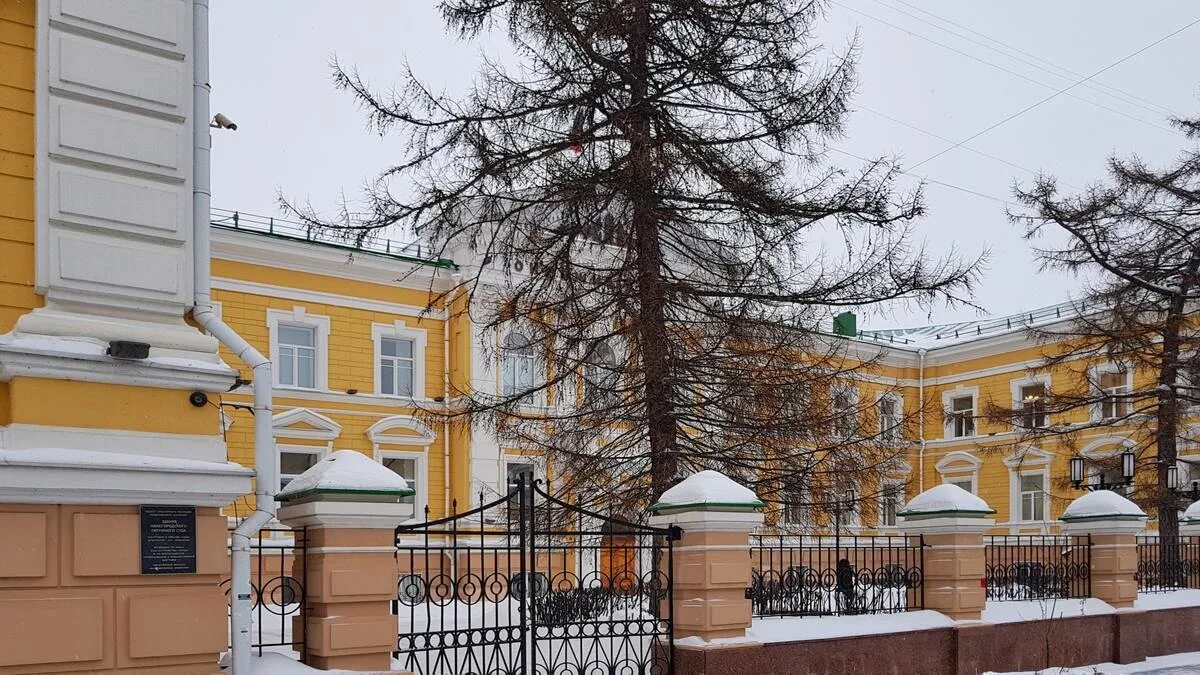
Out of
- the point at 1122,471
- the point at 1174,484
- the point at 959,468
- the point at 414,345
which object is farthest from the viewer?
the point at 959,468

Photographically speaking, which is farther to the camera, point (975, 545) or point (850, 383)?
point (850, 383)

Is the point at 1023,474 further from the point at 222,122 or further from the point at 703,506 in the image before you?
the point at 222,122

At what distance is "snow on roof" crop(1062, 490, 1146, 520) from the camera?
46.2ft

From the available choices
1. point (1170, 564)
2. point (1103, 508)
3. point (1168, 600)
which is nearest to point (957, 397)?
point (1170, 564)

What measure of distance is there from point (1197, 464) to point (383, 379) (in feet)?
67.9

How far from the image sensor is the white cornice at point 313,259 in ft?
77.8

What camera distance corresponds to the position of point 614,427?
1406cm

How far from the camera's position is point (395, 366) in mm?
26531

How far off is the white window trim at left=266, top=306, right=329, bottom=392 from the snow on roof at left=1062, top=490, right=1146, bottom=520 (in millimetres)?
16237

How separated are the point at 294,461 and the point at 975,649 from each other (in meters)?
16.8

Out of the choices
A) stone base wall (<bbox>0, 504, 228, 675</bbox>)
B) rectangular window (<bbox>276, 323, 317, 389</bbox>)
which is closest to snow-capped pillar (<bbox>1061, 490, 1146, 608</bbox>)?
stone base wall (<bbox>0, 504, 228, 675</bbox>)

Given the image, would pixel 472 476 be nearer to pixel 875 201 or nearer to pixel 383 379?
pixel 383 379

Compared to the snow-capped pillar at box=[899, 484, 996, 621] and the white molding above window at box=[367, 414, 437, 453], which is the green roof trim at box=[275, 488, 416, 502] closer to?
the snow-capped pillar at box=[899, 484, 996, 621]

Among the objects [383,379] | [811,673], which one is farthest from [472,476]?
[811,673]
